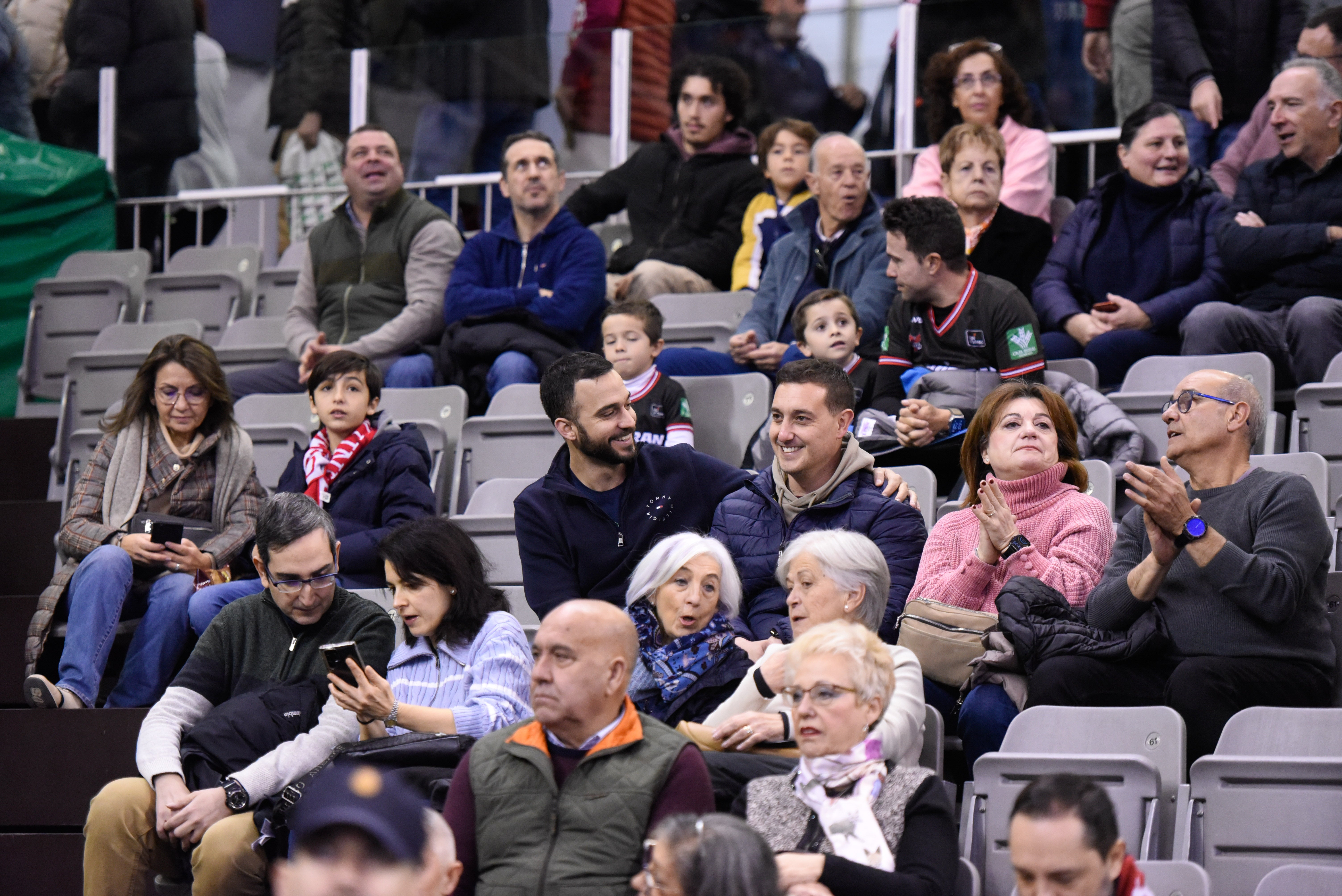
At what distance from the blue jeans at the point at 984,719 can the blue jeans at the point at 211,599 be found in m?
2.01

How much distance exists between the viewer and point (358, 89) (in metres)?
7.59

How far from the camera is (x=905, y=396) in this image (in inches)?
195

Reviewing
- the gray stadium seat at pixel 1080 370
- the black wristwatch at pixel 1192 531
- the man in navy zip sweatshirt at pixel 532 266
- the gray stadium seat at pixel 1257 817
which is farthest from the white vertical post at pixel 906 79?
the gray stadium seat at pixel 1257 817

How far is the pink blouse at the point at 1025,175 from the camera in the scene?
238 inches

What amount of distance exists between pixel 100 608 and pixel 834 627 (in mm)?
2411

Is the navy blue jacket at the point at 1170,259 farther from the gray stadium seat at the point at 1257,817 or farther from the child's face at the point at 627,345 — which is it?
the gray stadium seat at the point at 1257,817

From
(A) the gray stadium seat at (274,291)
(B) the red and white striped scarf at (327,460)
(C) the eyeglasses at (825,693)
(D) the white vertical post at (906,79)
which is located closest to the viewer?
(C) the eyeglasses at (825,693)

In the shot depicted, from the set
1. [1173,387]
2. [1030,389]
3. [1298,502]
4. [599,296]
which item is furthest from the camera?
[599,296]

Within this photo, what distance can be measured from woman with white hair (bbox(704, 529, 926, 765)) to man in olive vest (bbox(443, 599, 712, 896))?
0.29m

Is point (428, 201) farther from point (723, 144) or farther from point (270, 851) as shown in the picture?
point (270, 851)

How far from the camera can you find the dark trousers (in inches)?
134

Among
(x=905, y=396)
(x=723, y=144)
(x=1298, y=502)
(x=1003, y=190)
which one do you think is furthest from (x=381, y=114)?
(x=1298, y=502)

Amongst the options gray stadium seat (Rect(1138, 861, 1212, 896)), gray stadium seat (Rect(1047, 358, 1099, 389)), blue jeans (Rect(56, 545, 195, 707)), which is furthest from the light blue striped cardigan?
gray stadium seat (Rect(1047, 358, 1099, 389))

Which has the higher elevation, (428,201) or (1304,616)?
(428,201)
